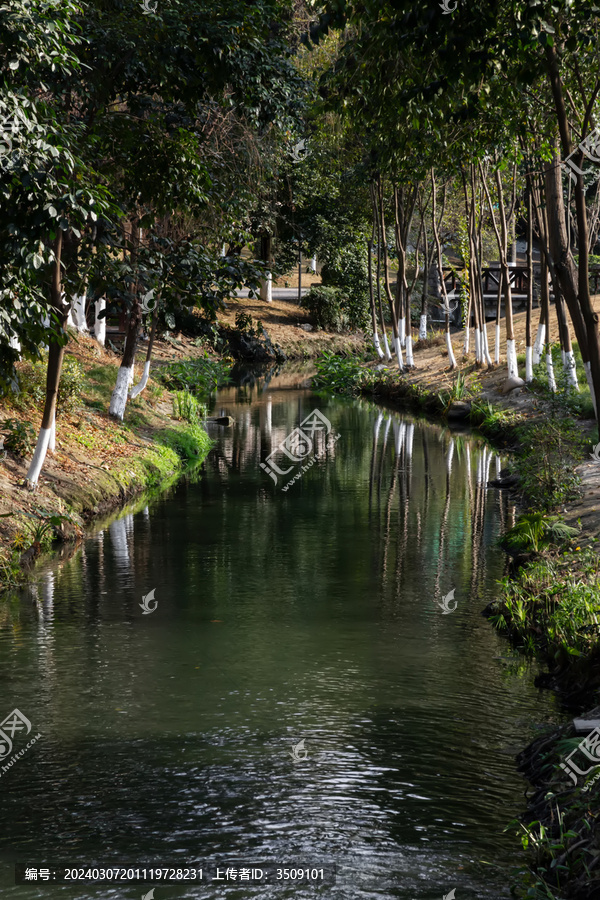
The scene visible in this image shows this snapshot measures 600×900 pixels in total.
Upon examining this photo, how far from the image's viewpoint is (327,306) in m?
50.4

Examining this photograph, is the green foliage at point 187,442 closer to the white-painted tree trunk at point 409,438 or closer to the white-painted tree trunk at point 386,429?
the white-painted tree trunk at point 386,429

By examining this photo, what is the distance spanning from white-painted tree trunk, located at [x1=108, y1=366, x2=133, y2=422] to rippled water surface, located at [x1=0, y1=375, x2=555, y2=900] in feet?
15.2

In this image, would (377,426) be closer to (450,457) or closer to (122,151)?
(450,457)

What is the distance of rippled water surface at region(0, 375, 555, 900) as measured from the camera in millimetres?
6172

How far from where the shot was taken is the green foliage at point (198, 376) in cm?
2979

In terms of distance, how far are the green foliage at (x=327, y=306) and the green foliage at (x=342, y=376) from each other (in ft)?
30.4

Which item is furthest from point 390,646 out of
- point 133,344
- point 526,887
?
point 133,344

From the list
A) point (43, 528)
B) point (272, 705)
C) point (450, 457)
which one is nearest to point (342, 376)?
point (450, 457)

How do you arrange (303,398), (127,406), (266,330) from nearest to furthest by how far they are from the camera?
(127,406)
(303,398)
(266,330)

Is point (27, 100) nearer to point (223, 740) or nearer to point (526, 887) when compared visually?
point (223, 740)

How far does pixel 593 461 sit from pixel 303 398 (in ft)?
61.9

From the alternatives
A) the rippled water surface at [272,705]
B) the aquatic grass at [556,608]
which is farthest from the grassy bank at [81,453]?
the aquatic grass at [556,608]

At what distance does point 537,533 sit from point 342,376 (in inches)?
1020

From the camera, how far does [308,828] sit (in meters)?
6.38
